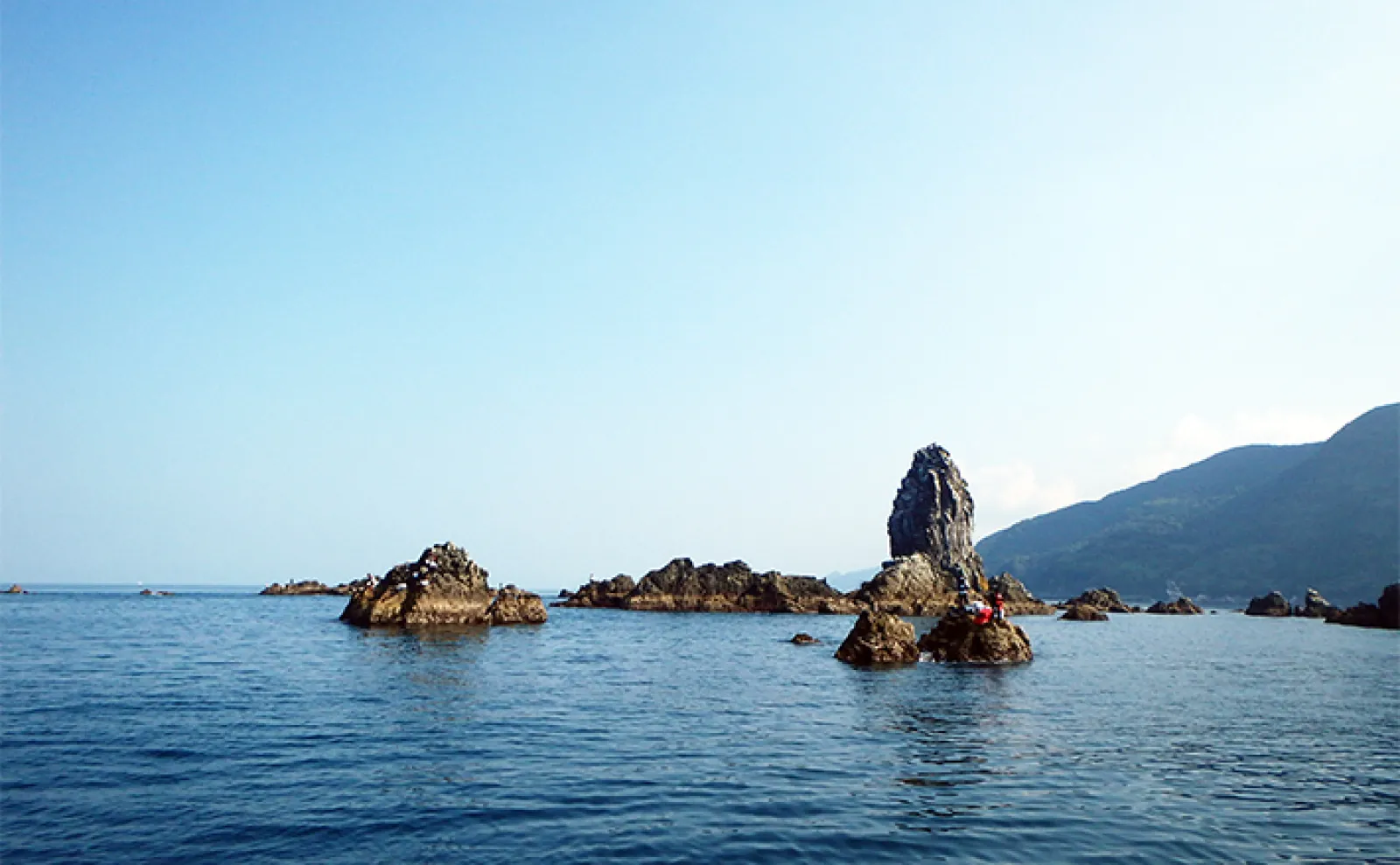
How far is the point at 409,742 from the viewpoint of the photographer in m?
24.6

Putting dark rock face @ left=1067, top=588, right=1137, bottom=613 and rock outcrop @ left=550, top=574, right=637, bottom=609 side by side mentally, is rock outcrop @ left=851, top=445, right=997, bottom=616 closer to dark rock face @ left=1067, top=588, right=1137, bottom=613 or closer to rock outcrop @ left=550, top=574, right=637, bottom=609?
dark rock face @ left=1067, top=588, right=1137, bottom=613

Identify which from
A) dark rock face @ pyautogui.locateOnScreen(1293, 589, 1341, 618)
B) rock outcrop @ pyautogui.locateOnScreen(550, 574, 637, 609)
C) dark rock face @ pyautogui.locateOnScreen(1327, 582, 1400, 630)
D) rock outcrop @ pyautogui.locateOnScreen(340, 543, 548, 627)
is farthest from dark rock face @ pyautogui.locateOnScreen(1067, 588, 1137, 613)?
rock outcrop @ pyautogui.locateOnScreen(340, 543, 548, 627)

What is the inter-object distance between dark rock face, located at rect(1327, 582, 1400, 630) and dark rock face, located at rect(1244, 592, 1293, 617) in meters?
29.8

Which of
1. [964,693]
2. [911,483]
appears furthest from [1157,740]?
[911,483]

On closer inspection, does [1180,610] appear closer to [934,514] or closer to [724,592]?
[934,514]

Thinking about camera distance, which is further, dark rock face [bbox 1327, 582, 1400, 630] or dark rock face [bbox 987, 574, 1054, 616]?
dark rock face [bbox 987, 574, 1054, 616]

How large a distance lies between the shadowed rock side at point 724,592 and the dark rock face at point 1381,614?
248ft

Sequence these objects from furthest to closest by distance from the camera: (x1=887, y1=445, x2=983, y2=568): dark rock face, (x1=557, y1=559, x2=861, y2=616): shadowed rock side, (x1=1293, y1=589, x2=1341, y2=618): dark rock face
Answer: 1. (x1=887, y1=445, x2=983, y2=568): dark rock face
2. (x1=1293, y1=589, x2=1341, y2=618): dark rock face
3. (x1=557, y1=559, x2=861, y2=616): shadowed rock side

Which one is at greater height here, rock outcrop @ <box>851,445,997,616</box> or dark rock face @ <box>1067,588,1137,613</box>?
rock outcrop @ <box>851,445,997,616</box>

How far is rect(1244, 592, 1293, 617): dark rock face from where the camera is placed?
150 metres

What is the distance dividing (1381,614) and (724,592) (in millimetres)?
98649

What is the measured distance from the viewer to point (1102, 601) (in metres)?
161

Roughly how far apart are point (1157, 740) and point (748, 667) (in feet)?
83.7

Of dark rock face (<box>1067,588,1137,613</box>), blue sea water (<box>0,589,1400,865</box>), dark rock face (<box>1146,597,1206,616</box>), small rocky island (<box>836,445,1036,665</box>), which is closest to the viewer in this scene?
blue sea water (<box>0,589,1400,865</box>)
